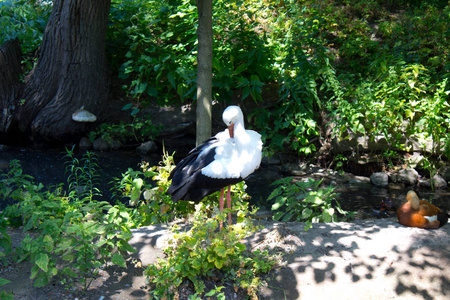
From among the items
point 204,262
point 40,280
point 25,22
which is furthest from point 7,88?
point 204,262

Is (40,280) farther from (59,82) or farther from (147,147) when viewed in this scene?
(59,82)

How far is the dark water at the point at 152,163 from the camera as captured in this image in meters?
5.59

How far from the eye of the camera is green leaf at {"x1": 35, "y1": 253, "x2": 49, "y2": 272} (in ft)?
7.44

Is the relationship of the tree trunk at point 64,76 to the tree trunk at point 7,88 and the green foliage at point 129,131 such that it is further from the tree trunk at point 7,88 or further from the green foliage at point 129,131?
the green foliage at point 129,131

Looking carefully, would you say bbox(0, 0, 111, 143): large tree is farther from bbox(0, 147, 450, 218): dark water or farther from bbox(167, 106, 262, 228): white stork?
bbox(167, 106, 262, 228): white stork

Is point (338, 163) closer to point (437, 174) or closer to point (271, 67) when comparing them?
point (437, 174)

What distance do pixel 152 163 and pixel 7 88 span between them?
303cm

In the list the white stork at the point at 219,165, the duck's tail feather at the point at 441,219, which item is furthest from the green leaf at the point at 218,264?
the duck's tail feather at the point at 441,219

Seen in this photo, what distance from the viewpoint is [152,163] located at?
6.86 m

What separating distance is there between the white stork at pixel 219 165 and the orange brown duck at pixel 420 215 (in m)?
1.48

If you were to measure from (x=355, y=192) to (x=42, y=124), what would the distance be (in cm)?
553

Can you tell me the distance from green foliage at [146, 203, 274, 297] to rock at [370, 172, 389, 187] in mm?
3946

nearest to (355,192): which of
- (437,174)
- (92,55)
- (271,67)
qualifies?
(437,174)

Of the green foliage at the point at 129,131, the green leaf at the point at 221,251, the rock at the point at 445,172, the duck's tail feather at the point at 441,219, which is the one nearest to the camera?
the green leaf at the point at 221,251
